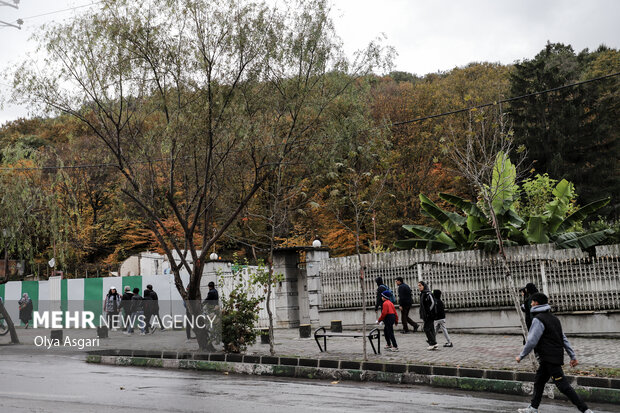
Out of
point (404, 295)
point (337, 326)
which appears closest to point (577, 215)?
point (404, 295)

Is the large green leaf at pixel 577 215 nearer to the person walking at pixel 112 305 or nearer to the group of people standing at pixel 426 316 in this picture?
the group of people standing at pixel 426 316

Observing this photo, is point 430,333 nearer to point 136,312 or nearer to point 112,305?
point 136,312

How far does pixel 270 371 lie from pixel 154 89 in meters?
8.21

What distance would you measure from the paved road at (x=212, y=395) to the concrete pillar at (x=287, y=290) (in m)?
10.6

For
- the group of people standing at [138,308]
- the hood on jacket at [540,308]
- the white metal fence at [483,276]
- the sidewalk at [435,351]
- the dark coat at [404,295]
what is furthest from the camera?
the group of people standing at [138,308]

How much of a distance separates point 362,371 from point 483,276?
7937 millimetres

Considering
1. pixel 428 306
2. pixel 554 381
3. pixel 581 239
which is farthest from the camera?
pixel 581 239

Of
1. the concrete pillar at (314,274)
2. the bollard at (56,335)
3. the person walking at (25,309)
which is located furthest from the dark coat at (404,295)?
the person walking at (25,309)

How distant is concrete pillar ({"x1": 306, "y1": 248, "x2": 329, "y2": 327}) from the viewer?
22.8 meters

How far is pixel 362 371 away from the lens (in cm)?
1227

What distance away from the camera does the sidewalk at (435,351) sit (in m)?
12.0

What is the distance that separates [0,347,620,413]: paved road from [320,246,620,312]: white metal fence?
840 cm

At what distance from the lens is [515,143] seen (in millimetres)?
36906

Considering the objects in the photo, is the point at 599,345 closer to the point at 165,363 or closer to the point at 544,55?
the point at 165,363
